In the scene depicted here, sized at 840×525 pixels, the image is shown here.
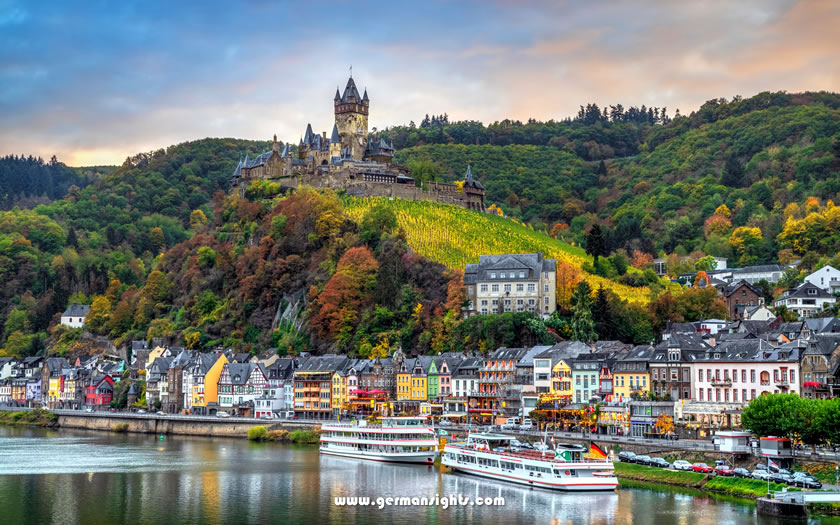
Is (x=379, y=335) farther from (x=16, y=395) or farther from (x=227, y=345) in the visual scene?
(x=16, y=395)

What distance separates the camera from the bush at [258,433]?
302 feet

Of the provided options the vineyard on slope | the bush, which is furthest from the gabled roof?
the bush

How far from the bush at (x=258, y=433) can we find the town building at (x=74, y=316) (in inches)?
2445

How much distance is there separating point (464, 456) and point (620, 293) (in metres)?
42.2

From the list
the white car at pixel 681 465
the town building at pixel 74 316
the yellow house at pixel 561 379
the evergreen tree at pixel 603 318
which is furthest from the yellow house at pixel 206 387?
the white car at pixel 681 465

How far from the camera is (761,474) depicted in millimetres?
54656

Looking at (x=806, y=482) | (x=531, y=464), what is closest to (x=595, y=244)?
(x=531, y=464)

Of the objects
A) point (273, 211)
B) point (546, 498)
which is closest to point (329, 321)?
point (273, 211)

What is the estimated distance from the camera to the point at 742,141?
571ft

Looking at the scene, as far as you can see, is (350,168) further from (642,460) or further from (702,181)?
(642,460)

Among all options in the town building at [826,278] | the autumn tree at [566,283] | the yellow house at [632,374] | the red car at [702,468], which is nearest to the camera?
the red car at [702,468]

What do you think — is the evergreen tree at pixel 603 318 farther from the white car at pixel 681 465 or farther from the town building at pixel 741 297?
the white car at pixel 681 465

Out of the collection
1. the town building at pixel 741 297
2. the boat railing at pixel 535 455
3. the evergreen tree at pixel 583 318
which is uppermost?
the town building at pixel 741 297

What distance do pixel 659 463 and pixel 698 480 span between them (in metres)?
4.38
